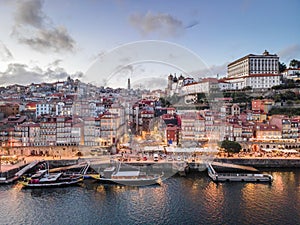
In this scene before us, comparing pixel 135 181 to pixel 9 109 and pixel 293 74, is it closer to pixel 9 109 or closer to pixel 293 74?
pixel 9 109

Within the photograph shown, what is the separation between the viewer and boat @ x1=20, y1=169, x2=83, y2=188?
977 cm

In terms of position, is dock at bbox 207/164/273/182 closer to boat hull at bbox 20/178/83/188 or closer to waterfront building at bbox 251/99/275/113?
boat hull at bbox 20/178/83/188

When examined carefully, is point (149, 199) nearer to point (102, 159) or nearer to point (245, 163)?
point (102, 159)

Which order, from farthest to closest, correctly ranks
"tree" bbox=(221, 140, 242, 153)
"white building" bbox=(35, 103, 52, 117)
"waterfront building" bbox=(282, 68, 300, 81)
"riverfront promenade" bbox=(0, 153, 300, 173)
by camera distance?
"waterfront building" bbox=(282, 68, 300, 81), "white building" bbox=(35, 103, 52, 117), "tree" bbox=(221, 140, 242, 153), "riverfront promenade" bbox=(0, 153, 300, 173)

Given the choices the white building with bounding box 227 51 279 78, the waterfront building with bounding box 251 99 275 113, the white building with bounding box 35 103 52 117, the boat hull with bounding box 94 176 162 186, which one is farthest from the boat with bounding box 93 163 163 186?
the white building with bounding box 227 51 279 78

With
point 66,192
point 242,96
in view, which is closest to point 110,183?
point 66,192

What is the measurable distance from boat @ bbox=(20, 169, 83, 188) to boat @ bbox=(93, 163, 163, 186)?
0.74m

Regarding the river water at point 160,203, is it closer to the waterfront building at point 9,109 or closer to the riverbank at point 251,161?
the riverbank at point 251,161

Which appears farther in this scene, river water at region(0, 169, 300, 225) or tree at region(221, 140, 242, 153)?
tree at region(221, 140, 242, 153)

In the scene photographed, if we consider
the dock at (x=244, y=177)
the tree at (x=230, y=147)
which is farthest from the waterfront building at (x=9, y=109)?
the dock at (x=244, y=177)

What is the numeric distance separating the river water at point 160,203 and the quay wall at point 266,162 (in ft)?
6.50

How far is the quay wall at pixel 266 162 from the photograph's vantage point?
12062 mm

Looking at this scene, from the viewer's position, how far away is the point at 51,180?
999cm

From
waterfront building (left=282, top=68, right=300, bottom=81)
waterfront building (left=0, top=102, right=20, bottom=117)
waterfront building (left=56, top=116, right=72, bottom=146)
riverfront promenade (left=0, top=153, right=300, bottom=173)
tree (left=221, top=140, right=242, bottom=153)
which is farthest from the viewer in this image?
waterfront building (left=282, top=68, right=300, bottom=81)
